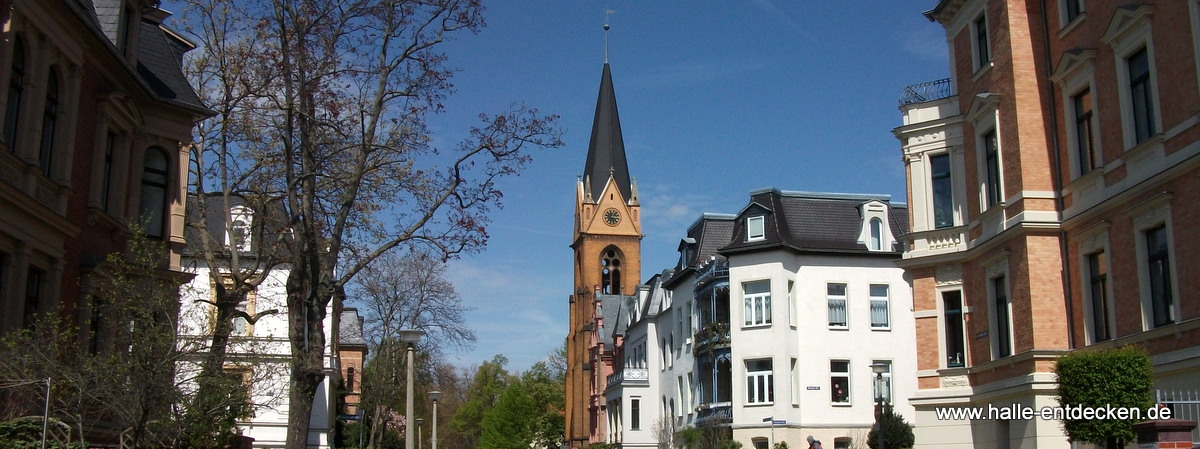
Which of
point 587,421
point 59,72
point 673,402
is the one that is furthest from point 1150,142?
point 587,421

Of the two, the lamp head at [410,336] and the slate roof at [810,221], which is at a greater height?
the slate roof at [810,221]

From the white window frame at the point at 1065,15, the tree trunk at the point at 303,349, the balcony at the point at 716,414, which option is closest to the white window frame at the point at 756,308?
the balcony at the point at 716,414

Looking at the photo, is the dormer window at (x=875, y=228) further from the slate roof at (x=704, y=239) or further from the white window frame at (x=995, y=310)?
the white window frame at (x=995, y=310)

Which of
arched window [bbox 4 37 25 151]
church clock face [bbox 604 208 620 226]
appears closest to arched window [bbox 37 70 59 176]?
arched window [bbox 4 37 25 151]

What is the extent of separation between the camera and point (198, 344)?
16516 mm

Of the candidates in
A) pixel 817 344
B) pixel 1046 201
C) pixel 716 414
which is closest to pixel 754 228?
pixel 817 344

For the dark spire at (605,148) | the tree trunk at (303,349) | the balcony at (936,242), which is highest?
the dark spire at (605,148)

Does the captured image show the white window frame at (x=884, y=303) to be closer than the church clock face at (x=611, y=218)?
Yes

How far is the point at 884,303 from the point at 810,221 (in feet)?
14.5

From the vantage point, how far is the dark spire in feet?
305

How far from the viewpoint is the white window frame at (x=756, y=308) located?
Result: 41.9 m

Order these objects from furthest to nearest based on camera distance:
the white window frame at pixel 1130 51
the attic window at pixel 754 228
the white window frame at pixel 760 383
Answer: the attic window at pixel 754 228 < the white window frame at pixel 760 383 < the white window frame at pixel 1130 51

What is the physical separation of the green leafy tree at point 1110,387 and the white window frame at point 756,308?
2608 cm

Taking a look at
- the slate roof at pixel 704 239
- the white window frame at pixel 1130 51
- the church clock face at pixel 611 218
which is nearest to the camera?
the white window frame at pixel 1130 51
